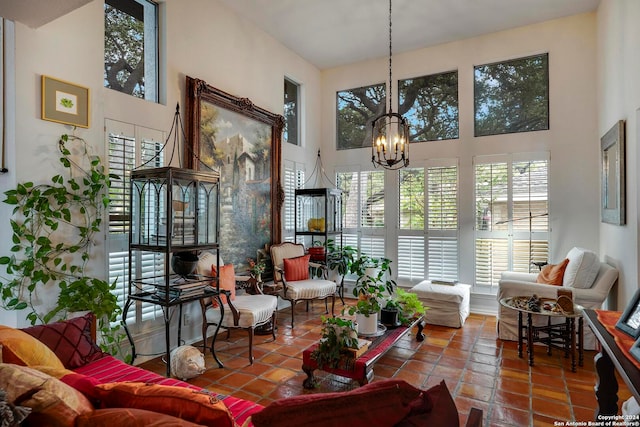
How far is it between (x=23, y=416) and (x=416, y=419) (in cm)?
122

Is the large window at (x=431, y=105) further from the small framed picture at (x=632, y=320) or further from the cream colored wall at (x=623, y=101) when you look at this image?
the small framed picture at (x=632, y=320)

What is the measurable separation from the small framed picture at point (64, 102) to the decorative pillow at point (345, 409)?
2.80 metres

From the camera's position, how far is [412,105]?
5703 millimetres

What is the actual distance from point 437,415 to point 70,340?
2.16 meters

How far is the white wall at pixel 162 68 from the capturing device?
2588 millimetres

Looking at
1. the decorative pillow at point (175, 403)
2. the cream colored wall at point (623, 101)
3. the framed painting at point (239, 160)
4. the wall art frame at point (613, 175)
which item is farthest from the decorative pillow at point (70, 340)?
the wall art frame at point (613, 175)

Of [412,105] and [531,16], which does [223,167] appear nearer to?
[412,105]

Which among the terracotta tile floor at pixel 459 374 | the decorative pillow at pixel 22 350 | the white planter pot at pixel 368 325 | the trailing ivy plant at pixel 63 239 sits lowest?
the terracotta tile floor at pixel 459 374

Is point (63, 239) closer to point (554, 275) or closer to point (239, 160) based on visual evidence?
point (239, 160)

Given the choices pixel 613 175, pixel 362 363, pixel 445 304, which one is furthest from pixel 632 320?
pixel 445 304

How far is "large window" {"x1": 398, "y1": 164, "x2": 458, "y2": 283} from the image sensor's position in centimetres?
534

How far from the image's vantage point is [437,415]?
1104 mm

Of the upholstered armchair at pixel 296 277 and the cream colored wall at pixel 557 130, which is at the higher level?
the cream colored wall at pixel 557 130

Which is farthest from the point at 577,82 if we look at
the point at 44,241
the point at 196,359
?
the point at 44,241
